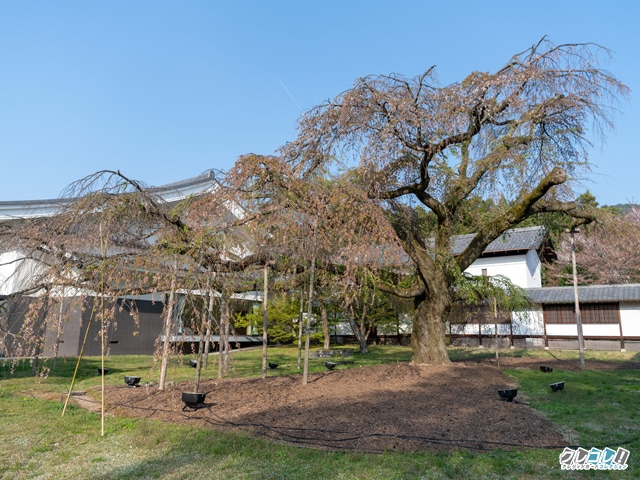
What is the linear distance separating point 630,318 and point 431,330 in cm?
1513

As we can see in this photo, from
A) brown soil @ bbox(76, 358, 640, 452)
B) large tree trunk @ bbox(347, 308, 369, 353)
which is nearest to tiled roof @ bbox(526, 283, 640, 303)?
large tree trunk @ bbox(347, 308, 369, 353)

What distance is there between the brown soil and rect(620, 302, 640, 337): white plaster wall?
14.8 m

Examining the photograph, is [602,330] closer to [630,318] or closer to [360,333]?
[630,318]

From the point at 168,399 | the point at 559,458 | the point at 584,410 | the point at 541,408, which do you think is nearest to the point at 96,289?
the point at 168,399

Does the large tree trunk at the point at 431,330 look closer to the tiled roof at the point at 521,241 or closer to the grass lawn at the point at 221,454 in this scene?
the grass lawn at the point at 221,454

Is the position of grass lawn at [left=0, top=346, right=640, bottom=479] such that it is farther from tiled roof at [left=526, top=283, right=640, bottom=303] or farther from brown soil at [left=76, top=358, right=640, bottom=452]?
tiled roof at [left=526, top=283, right=640, bottom=303]

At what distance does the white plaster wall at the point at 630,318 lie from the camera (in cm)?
2106

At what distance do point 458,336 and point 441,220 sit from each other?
1517 centimetres

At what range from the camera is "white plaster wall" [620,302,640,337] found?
2106 centimetres

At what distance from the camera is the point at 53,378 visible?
11602 mm

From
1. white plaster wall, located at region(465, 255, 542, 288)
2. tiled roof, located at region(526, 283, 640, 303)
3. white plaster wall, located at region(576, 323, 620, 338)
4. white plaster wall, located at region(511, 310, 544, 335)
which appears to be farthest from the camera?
white plaster wall, located at region(465, 255, 542, 288)

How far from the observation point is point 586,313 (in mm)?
22438

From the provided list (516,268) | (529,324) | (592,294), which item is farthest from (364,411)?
(516,268)

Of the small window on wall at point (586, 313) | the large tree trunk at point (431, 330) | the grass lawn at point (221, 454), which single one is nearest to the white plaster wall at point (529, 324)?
the small window on wall at point (586, 313)
